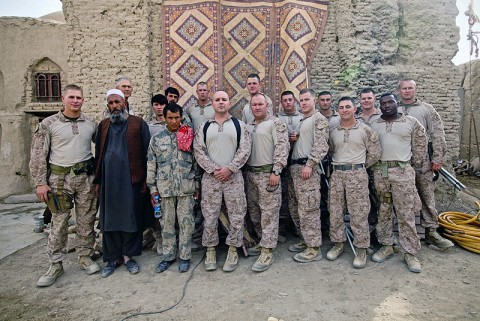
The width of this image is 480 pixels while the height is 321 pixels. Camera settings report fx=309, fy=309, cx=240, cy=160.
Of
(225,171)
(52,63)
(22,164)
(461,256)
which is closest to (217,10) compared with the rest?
(225,171)

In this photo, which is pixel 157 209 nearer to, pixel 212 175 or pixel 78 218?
pixel 212 175

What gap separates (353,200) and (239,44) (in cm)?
362

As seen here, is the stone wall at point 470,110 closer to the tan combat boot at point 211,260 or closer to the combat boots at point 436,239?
the combat boots at point 436,239

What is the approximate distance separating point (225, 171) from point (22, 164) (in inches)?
358

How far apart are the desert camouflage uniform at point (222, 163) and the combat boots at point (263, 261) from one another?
428 millimetres

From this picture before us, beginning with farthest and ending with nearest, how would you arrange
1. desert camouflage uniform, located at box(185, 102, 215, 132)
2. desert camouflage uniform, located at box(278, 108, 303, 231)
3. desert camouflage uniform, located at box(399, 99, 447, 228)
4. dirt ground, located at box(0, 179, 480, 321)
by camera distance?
desert camouflage uniform, located at box(185, 102, 215, 132), desert camouflage uniform, located at box(278, 108, 303, 231), desert camouflage uniform, located at box(399, 99, 447, 228), dirt ground, located at box(0, 179, 480, 321)

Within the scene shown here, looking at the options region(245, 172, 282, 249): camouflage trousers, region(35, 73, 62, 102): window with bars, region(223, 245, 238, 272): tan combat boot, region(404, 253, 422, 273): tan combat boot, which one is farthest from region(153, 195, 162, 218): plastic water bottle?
region(35, 73, 62, 102): window with bars

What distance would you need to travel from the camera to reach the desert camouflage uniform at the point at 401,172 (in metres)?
3.68

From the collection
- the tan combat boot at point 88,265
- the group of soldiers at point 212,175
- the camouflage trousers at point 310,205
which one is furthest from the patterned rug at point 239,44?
the tan combat boot at point 88,265

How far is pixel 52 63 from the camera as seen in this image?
9.68 m

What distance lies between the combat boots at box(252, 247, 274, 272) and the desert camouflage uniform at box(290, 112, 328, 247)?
1.72 ft

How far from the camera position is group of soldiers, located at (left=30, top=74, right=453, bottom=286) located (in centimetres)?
359

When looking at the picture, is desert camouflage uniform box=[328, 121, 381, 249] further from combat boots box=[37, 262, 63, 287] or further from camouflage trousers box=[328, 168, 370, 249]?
combat boots box=[37, 262, 63, 287]

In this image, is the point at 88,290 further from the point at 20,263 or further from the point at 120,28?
the point at 120,28
